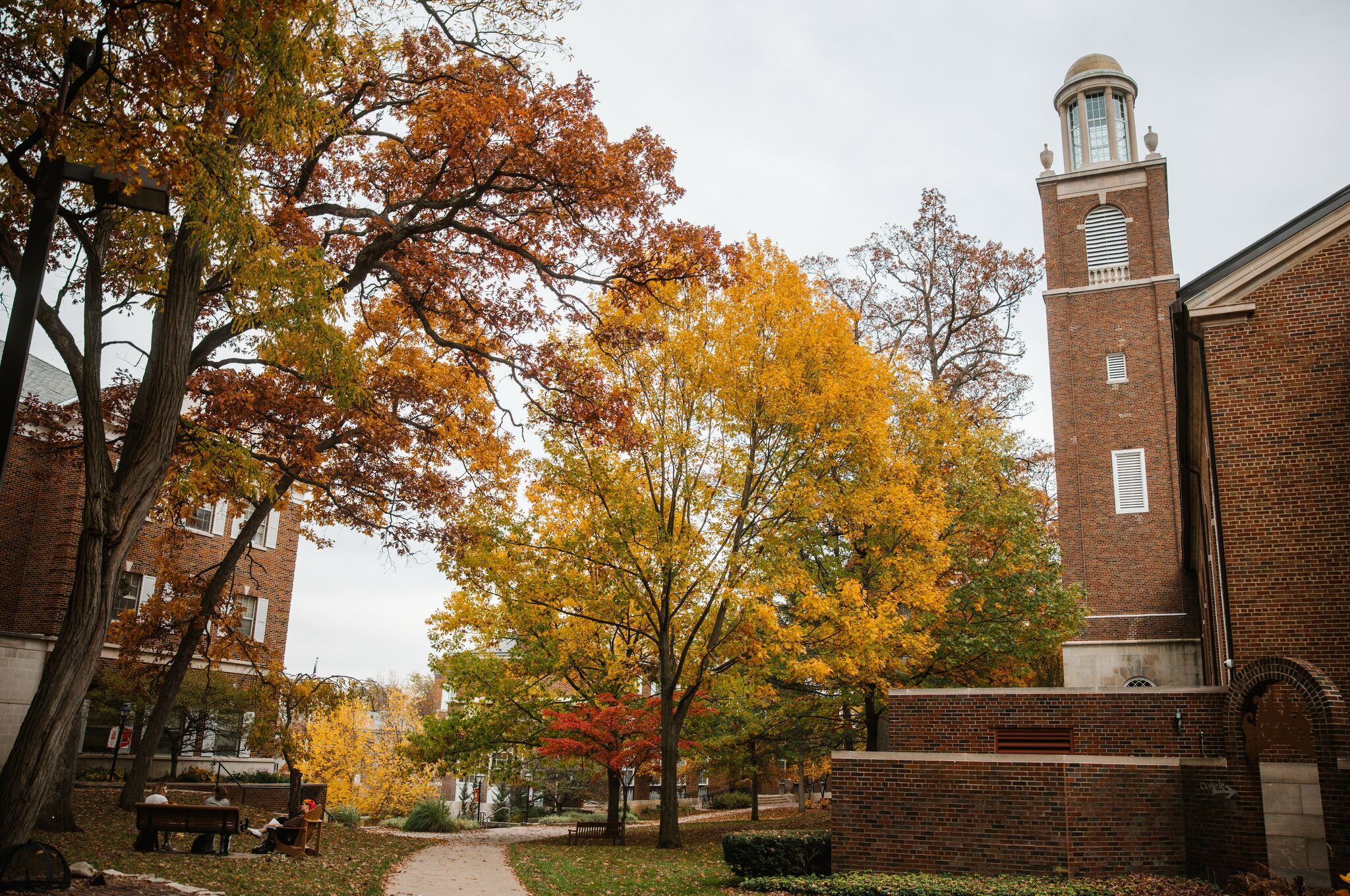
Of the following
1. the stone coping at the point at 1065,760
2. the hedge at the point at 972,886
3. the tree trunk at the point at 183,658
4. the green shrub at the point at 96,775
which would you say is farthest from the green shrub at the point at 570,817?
the stone coping at the point at 1065,760

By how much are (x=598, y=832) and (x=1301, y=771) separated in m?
16.6

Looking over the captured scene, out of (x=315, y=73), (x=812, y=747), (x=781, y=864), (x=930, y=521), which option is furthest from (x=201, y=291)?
(x=812, y=747)

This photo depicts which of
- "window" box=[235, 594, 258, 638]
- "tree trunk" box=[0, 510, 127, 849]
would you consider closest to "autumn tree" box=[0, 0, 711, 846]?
"tree trunk" box=[0, 510, 127, 849]

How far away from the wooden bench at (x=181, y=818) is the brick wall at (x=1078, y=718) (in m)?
10.9

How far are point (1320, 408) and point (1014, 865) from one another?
27.9 feet

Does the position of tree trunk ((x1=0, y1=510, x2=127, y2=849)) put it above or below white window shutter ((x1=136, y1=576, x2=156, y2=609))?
below

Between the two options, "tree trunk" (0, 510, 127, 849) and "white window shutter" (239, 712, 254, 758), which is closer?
"tree trunk" (0, 510, 127, 849)

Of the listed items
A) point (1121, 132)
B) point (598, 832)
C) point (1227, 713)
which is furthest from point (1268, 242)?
point (598, 832)

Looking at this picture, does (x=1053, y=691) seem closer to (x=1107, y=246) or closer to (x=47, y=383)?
(x=1107, y=246)

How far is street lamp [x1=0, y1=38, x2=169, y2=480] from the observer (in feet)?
22.9

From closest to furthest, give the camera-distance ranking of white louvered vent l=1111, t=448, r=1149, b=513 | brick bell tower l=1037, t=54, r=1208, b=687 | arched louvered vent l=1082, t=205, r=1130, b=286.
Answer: brick bell tower l=1037, t=54, r=1208, b=687 → white louvered vent l=1111, t=448, r=1149, b=513 → arched louvered vent l=1082, t=205, r=1130, b=286

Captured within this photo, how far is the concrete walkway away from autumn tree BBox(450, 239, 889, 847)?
4162mm

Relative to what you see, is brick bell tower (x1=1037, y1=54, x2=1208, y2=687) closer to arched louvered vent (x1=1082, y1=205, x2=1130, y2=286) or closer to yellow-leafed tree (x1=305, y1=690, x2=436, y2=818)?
arched louvered vent (x1=1082, y1=205, x2=1130, y2=286)

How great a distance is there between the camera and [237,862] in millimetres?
13070
